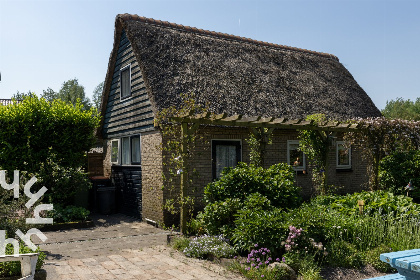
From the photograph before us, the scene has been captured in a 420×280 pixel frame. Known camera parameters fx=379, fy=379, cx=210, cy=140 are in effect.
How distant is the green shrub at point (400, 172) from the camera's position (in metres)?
10.7

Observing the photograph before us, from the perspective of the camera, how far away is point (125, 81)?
1338cm

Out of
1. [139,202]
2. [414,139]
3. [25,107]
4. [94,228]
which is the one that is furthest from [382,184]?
[25,107]

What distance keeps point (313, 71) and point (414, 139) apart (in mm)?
5586

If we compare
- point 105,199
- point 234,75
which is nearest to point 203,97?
point 234,75

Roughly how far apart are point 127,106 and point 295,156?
20.0 feet

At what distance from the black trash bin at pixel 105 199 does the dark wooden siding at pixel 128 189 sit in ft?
1.27

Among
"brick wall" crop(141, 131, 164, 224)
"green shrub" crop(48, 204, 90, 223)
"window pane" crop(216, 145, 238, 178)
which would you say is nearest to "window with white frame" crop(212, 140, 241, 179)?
"window pane" crop(216, 145, 238, 178)

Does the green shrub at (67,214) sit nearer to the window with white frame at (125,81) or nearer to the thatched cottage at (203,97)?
the thatched cottage at (203,97)

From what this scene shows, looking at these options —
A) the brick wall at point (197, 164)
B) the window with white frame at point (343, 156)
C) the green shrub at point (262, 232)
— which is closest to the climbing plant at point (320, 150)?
the brick wall at point (197, 164)

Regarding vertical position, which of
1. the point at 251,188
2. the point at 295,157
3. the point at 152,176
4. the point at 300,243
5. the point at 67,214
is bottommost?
the point at 67,214

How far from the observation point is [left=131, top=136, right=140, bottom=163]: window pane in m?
12.5

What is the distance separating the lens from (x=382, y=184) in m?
11.6

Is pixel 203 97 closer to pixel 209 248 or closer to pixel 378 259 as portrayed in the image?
pixel 209 248

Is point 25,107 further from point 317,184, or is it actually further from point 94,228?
point 317,184
